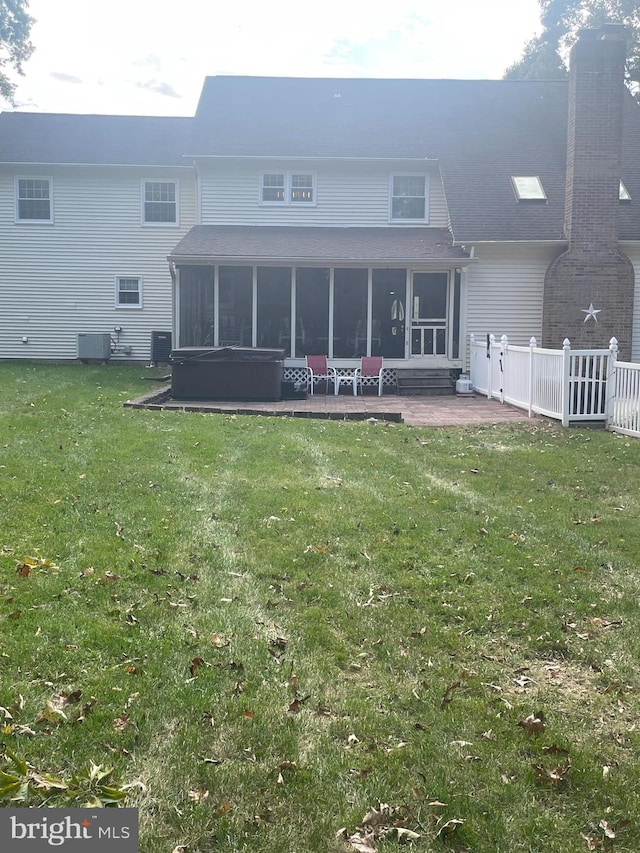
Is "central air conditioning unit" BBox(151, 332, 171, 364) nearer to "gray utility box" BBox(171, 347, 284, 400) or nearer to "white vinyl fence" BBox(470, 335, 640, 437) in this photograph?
"gray utility box" BBox(171, 347, 284, 400)

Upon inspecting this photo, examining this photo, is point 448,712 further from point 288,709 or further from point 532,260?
point 532,260

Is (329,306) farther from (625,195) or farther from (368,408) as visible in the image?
(625,195)

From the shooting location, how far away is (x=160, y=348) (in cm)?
2308

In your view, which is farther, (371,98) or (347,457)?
(371,98)

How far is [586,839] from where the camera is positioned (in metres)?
2.75

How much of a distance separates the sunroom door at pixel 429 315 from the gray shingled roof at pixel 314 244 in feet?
2.81

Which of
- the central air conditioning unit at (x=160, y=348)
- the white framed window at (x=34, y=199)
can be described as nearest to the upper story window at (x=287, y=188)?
the central air conditioning unit at (x=160, y=348)

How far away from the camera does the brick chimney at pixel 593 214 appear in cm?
1719

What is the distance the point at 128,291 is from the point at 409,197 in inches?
340

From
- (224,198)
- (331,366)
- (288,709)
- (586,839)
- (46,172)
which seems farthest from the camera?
(46,172)

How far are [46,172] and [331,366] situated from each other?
10996 mm

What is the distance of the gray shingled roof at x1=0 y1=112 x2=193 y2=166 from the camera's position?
23125 mm

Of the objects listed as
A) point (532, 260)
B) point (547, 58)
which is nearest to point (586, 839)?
point (532, 260)

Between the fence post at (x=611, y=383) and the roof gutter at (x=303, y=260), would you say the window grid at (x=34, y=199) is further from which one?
the fence post at (x=611, y=383)
